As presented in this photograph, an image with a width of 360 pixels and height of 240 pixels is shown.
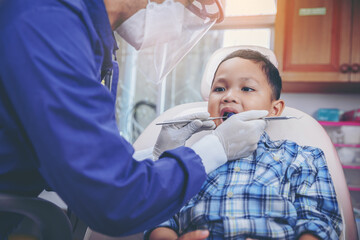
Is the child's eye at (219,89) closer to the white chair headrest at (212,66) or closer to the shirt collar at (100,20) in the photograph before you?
the white chair headrest at (212,66)

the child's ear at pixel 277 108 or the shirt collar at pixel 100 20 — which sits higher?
the shirt collar at pixel 100 20

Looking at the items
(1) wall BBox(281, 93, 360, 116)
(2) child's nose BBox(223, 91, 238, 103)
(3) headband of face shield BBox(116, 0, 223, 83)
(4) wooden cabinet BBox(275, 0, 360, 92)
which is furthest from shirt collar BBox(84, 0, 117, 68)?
(1) wall BBox(281, 93, 360, 116)

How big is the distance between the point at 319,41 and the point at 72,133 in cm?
246

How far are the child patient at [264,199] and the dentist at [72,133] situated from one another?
0.24m

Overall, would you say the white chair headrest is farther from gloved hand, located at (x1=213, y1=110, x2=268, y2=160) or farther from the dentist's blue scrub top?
the dentist's blue scrub top

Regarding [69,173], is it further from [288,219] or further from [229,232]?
[288,219]

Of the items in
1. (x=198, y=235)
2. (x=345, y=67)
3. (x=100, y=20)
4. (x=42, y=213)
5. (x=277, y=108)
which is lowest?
Result: (x=198, y=235)

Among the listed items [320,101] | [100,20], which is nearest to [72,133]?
[100,20]

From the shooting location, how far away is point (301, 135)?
1.22 m

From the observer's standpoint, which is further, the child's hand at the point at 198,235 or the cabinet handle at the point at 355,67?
the cabinet handle at the point at 355,67

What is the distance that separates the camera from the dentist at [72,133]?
59cm

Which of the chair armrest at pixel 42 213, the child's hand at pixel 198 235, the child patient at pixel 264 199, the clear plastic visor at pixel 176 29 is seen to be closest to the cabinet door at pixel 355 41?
the child patient at pixel 264 199

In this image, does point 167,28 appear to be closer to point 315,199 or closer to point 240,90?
point 240,90

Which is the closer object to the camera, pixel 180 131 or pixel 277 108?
pixel 180 131
